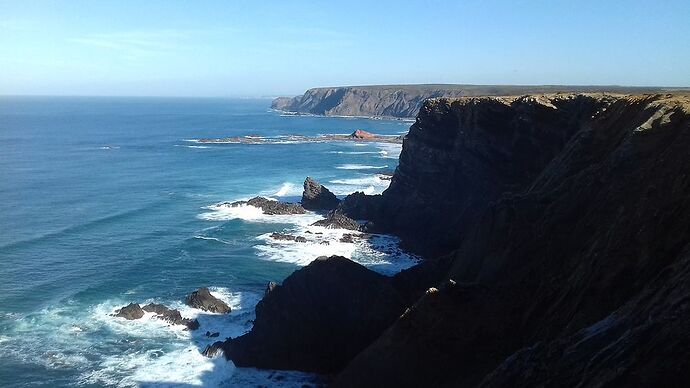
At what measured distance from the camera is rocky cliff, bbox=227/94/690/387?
43.0ft

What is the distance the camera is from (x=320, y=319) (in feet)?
103

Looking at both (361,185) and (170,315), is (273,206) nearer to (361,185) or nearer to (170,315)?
(361,185)

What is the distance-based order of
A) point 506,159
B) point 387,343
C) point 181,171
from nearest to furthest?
point 387,343, point 506,159, point 181,171

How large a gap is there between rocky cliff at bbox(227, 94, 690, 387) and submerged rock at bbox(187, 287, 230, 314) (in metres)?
9.49

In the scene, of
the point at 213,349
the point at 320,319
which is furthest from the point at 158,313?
the point at 320,319

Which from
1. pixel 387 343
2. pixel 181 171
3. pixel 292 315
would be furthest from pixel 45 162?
pixel 387 343

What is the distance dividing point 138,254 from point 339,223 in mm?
21140

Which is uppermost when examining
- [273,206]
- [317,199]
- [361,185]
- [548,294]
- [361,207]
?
[548,294]

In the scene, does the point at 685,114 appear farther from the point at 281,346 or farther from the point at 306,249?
the point at 306,249

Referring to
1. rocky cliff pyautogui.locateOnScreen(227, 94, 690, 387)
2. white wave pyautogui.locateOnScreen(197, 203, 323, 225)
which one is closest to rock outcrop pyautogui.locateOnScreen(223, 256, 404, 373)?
rocky cliff pyautogui.locateOnScreen(227, 94, 690, 387)

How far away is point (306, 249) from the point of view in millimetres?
54375

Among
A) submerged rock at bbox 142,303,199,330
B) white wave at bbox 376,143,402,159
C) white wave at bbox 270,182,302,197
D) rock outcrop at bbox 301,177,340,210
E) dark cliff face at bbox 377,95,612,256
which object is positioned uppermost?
dark cliff face at bbox 377,95,612,256

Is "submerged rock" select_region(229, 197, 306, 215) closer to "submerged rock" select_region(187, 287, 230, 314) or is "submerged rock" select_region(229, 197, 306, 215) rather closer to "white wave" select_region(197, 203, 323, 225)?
"white wave" select_region(197, 203, 323, 225)

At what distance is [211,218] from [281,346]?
37.4 metres
